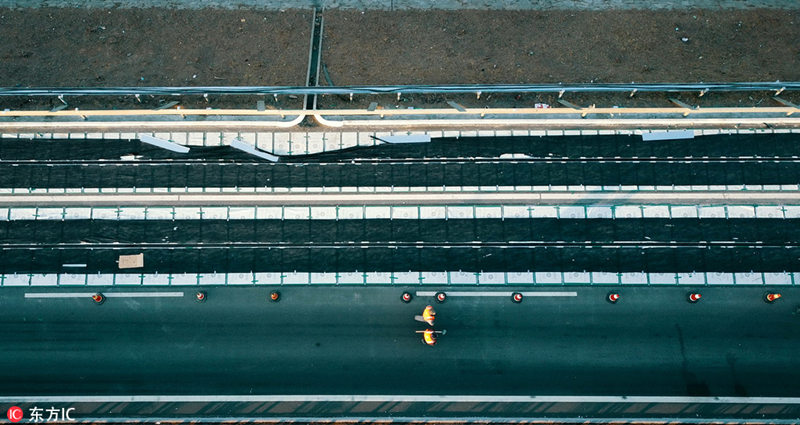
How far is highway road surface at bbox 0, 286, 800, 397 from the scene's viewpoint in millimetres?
28797

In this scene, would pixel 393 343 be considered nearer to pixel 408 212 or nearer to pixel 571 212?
pixel 408 212

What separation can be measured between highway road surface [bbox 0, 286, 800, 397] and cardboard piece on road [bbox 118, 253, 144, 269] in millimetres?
1400

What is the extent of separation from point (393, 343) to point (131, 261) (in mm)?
16162

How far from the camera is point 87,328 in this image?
95.9ft

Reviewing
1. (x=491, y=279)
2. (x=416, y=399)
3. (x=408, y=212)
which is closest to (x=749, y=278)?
(x=491, y=279)

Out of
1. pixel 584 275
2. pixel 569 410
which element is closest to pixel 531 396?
pixel 569 410

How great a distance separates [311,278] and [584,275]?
16.2 meters

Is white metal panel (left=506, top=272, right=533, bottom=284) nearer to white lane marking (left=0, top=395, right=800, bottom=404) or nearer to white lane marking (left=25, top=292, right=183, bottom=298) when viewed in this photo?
white lane marking (left=0, top=395, right=800, bottom=404)

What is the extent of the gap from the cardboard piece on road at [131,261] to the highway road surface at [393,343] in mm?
1400

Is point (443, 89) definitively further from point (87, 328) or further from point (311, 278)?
point (87, 328)

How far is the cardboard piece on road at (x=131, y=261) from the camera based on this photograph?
2962 cm

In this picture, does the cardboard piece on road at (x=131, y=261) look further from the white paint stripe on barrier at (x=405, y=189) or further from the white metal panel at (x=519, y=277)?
the white metal panel at (x=519, y=277)

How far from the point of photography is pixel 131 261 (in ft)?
97.3

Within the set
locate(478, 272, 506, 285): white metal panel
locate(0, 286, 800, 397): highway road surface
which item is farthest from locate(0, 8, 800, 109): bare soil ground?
locate(0, 286, 800, 397): highway road surface
